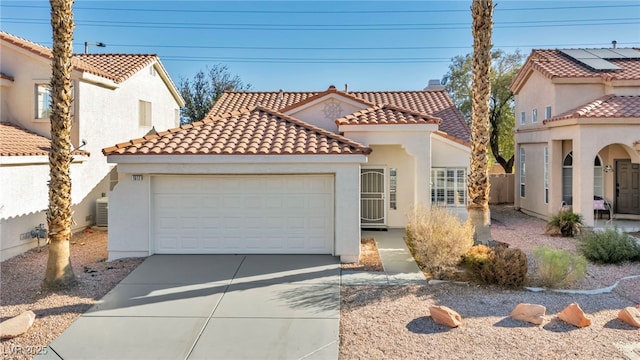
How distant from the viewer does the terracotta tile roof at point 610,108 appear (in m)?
17.0

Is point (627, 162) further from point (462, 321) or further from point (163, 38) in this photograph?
point (163, 38)

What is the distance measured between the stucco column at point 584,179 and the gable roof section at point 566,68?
4011 mm

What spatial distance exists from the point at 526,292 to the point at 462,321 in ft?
8.31

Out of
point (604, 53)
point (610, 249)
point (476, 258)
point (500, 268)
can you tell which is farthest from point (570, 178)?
point (500, 268)

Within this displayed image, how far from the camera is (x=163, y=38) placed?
35.5 meters

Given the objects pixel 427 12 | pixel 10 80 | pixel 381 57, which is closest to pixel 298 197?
pixel 10 80

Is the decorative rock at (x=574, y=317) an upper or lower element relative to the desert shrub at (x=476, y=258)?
lower

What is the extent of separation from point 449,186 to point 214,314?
1186cm

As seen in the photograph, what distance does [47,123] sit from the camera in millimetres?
17578

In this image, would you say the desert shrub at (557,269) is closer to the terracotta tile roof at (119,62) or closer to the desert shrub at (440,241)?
the desert shrub at (440,241)

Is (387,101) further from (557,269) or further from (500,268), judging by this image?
(557,269)

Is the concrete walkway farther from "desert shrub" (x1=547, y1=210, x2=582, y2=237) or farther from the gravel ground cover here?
"desert shrub" (x1=547, y1=210, x2=582, y2=237)

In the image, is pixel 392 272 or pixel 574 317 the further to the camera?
pixel 392 272

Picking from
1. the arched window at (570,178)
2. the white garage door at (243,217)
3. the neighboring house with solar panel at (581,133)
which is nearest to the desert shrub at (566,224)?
the neighboring house with solar panel at (581,133)
